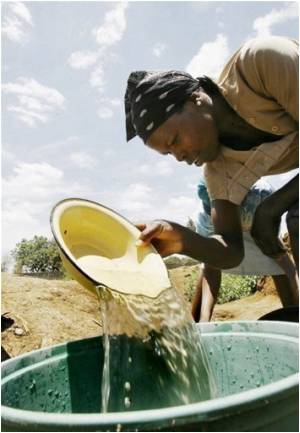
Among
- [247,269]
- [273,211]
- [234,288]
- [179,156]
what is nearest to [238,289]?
[234,288]

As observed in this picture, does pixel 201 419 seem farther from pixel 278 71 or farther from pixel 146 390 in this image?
pixel 278 71

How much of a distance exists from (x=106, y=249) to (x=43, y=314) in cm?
283

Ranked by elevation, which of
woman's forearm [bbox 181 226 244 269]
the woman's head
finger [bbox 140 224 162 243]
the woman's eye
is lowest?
woman's forearm [bbox 181 226 244 269]

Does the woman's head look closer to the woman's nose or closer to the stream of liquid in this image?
the woman's nose

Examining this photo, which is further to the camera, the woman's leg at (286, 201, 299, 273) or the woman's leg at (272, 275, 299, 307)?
the woman's leg at (272, 275, 299, 307)

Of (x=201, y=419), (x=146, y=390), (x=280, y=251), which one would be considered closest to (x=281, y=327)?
(x=146, y=390)

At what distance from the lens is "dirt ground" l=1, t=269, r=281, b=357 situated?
4.00m

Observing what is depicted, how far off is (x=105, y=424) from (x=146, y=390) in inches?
30.4

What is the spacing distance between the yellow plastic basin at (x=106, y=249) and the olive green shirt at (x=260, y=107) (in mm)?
651

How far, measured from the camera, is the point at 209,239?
210cm

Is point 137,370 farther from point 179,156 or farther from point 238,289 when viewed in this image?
point 238,289

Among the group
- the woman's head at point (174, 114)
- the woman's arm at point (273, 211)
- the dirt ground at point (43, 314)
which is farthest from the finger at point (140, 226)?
the dirt ground at point (43, 314)

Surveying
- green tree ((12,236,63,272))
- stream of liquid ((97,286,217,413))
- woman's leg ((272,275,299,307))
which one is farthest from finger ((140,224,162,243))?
green tree ((12,236,63,272))

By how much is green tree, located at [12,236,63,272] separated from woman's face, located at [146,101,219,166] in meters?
24.3
